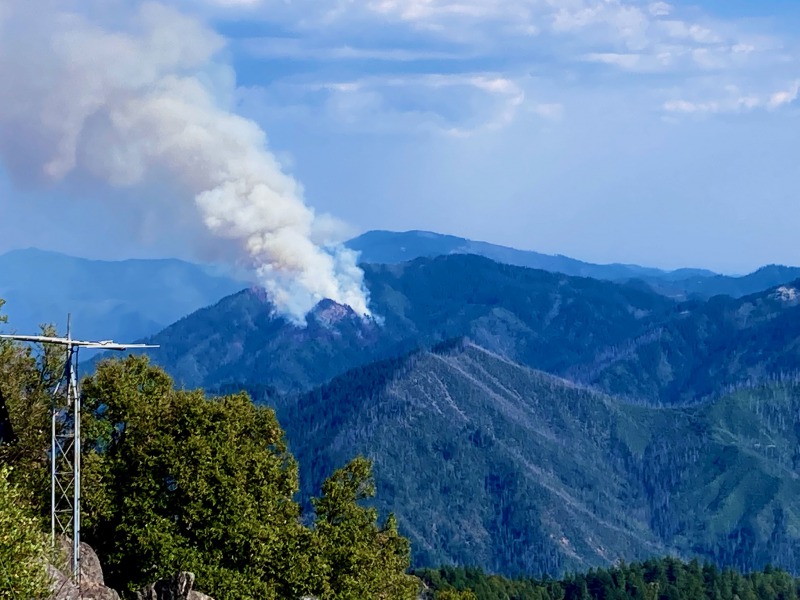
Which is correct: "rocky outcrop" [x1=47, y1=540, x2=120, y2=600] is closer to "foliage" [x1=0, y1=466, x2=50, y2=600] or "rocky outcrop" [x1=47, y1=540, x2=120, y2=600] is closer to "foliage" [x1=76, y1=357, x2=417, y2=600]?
"foliage" [x1=0, y1=466, x2=50, y2=600]

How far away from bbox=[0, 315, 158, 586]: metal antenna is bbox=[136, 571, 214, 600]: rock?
3114 mm

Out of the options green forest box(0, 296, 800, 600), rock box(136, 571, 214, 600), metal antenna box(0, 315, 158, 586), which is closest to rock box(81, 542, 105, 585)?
metal antenna box(0, 315, 158, 586)

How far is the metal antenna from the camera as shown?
52.4 metres

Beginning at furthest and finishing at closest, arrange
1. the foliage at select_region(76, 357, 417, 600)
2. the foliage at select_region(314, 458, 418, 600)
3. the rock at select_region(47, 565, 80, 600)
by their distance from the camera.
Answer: the foliage at select_region(314, 458, 418, 600)
the foliage at select_region(76, 357, 417, 600)
the rock at select_region(47, 565, 80, 600)

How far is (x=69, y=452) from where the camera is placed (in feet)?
209

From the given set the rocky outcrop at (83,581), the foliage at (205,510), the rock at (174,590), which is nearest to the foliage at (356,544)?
the foliage at (205,510)

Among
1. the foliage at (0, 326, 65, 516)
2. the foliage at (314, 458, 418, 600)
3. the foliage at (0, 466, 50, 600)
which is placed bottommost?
the foliage at (314, 458, 418, 600)

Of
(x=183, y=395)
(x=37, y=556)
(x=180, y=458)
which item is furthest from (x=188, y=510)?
(x=37, y=556)

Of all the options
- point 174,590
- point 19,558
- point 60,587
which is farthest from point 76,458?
point 19,558

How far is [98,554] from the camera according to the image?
64000 millimetres

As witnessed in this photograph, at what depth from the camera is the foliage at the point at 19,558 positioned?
40594 millimetres

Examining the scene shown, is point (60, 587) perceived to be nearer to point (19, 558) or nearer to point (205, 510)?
point (19, 558)

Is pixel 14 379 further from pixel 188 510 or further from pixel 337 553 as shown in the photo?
pixel 337 553

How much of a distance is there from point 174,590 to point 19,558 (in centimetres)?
1034
